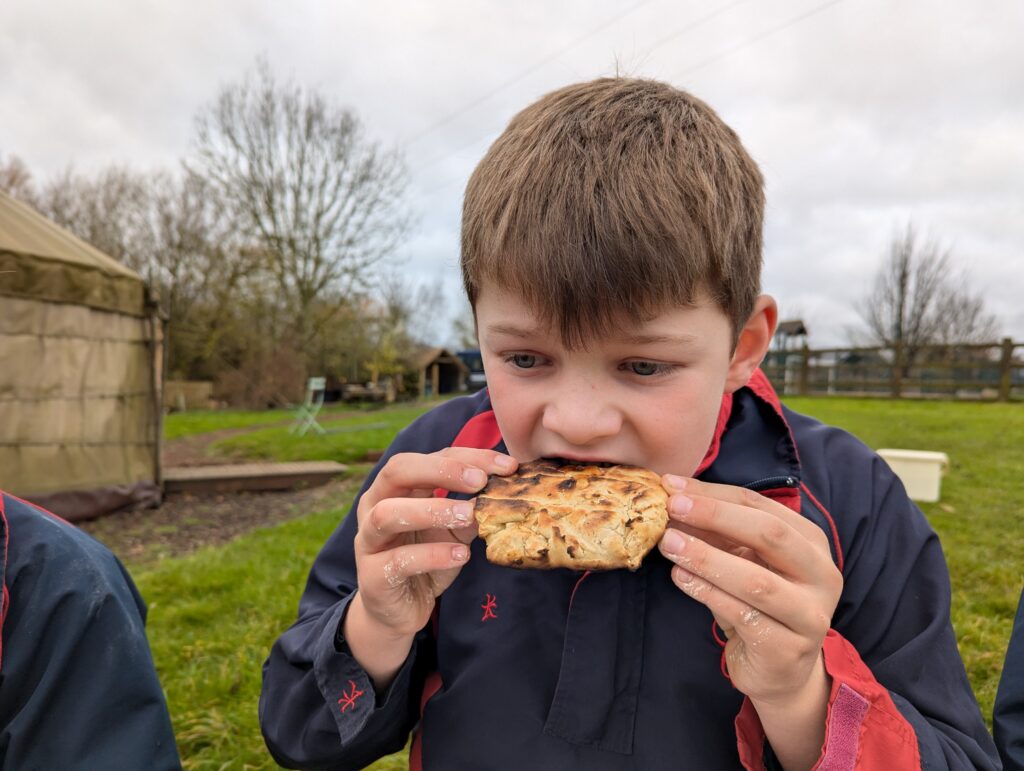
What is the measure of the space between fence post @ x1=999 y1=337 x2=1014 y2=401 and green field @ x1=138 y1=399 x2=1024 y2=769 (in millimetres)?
8559

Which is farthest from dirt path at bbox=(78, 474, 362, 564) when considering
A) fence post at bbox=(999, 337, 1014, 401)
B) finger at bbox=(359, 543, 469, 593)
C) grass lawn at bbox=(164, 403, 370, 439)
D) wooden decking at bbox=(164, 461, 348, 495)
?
fence post at bbox=(999, 337, 1014, 401)

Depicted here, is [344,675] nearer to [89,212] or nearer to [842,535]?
[842,535]

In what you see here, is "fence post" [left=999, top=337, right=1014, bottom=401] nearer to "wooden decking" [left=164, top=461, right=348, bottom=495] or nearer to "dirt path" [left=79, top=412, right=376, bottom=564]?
"dirt path" [left=79, top=412, right=376, bottom=564]

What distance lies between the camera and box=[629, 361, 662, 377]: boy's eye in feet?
4.10

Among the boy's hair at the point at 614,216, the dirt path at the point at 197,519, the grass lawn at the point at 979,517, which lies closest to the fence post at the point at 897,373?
the grass lawn at the point at 979,517

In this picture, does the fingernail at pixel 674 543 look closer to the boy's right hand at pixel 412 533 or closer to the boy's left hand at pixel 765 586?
the boy's left hand at pixel 765 586

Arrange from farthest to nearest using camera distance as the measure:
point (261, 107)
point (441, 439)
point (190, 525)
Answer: point (261, 107) → point (190, 525) → point (441, 439)

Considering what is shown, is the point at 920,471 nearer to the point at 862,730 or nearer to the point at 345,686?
the point at 862,730

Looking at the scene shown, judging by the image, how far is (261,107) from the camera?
85.7 feet

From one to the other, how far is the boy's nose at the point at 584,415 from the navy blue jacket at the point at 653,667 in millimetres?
340

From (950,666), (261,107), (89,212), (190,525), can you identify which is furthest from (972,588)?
(89,212)

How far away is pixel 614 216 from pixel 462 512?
603 mm

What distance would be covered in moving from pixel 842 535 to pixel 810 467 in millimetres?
163

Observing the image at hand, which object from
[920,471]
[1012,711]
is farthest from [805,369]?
[1012,711]
